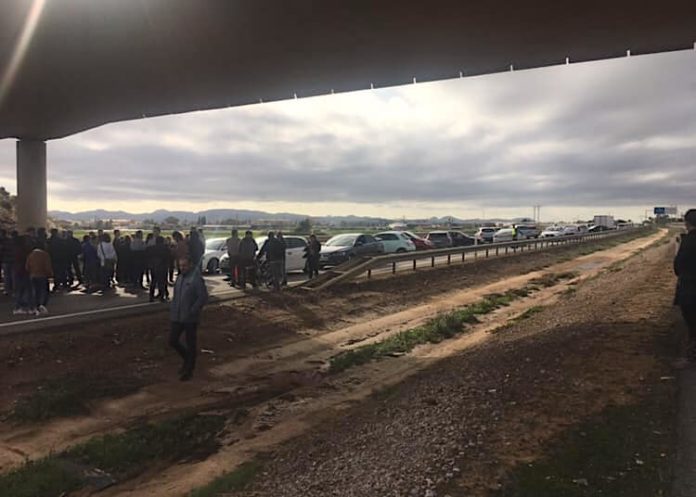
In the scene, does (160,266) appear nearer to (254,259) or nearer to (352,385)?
(254,259)

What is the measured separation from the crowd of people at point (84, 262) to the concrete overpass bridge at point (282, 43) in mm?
4928

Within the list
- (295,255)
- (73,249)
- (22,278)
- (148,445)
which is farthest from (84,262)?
(148,445)

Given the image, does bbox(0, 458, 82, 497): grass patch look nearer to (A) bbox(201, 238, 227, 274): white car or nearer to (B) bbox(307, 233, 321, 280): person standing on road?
(B) bbox(307, 233, 321, 280): person standing on road

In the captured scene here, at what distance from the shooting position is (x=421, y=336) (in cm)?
1232

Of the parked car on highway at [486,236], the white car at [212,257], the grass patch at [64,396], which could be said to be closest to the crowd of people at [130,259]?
the white car at [212,257]

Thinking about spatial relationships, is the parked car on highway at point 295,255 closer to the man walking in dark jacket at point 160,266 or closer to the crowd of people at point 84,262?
the crowd of people at point 84,262

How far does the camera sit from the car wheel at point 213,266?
23.5 meters

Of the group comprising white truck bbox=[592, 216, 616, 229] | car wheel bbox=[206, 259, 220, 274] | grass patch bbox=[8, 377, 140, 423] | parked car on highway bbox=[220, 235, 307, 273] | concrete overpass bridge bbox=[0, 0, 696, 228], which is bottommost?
grass patch bbox=[8, 377, 140, 423]

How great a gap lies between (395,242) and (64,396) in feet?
80.5

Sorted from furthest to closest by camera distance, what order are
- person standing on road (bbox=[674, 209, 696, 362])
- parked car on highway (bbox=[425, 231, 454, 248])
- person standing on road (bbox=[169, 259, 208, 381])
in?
parked car on highway (bbox=[425, 231, 454, 248]) < person standing on road (bbox=[169, 259, 208, 381]) < person standing on road (bbox=[674, 209, 696, 362])

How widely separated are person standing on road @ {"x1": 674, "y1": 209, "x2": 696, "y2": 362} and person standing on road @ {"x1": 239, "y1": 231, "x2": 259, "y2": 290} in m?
12.4

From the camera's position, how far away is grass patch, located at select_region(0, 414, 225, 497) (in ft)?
17.9

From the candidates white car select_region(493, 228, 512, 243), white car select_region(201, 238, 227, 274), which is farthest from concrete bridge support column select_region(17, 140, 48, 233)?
white car select_region(493, 228, 512, 243)

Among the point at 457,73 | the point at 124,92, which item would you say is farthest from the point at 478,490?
the point at 124,92
